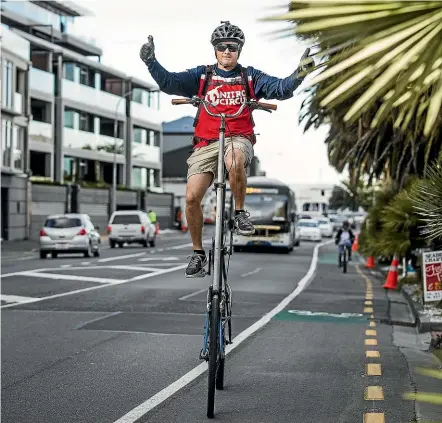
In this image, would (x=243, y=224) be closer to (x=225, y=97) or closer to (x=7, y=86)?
(x=225, y=97)

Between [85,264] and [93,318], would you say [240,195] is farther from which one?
[85,264]

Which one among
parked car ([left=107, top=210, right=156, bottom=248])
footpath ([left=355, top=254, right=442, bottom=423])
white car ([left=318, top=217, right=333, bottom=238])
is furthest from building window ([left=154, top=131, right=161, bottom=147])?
footpath ([left=355, top=254, right=442, bottom=423])

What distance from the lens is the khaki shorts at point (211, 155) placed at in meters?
6.66

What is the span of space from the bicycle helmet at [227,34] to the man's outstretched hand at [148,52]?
0.41m

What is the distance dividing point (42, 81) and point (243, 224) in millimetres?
58929

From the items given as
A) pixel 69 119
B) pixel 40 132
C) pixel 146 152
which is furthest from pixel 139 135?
pixel 40 132

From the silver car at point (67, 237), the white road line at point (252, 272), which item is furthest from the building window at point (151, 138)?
the white road line at point (252, 272)

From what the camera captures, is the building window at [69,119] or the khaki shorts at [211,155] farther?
the building window at [69,119]

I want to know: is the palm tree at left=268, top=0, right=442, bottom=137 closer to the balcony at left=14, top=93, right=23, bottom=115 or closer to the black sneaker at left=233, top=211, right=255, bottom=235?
the black sneaker at left=233, top=211, right=255, bottom=235

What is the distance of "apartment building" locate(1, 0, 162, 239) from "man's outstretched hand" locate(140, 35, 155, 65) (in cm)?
4347

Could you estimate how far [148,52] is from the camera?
6230mm

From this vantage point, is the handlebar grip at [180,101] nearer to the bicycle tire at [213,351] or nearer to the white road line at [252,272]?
the bicycle tire at [213,351]

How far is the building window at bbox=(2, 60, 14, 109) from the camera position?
48.9 m

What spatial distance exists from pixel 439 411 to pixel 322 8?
4908 millimetres
